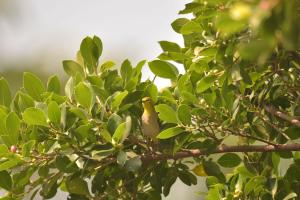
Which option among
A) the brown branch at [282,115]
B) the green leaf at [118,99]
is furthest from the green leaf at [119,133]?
the brown branch at [282,115]

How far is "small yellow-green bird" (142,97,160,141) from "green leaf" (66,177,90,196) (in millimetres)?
290

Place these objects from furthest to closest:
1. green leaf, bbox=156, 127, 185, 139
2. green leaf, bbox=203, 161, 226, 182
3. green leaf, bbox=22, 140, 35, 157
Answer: green leaf, bbox=203, 161, 226, 182
green leaf, bbox=156, 127, 185, 139
green leaf, bbox=22, 140, 35, 157

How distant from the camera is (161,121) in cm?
223

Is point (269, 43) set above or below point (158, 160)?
above

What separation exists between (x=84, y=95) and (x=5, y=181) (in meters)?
0.43

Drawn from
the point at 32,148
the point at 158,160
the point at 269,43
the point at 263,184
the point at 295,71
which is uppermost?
the point at 269,43

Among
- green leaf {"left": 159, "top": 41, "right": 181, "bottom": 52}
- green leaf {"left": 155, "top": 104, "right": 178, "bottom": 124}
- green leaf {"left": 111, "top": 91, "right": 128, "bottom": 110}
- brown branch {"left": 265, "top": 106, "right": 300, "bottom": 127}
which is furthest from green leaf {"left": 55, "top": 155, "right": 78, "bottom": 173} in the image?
brown branch {"left": 265, "top": 106, "right": 300, "bottom": 127}

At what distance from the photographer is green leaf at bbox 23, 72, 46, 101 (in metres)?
2.15

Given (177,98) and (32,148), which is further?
(177,98)

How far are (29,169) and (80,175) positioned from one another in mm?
182

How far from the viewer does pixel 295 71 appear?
2045 mm

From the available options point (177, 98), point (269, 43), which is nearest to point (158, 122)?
point (177, 98)

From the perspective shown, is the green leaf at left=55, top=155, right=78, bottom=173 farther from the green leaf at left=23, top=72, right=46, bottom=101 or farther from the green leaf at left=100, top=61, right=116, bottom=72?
the green leaf at left=100, top=61, right=116, bottom=72

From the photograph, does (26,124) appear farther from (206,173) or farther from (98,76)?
(206,173)
